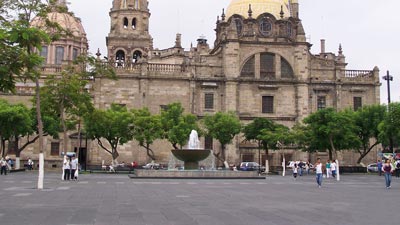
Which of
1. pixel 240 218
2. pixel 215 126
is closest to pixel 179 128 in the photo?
pixel 215 126

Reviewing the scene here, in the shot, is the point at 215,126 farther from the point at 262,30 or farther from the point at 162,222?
the point at 162,222

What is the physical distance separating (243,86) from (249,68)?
2.27m

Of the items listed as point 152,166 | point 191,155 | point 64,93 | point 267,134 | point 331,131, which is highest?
point 64,93

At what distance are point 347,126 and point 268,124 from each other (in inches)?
297

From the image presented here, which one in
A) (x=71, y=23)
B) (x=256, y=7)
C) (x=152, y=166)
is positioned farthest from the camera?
(x=71, y=23)

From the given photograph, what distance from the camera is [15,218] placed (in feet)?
39.0

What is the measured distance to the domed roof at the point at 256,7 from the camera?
63.7 metres

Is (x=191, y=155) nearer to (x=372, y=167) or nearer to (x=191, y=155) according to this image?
(x=191, y=155)

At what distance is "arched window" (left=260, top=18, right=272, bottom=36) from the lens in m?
61.5

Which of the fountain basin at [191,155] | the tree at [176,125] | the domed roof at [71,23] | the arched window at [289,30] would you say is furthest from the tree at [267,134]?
the domed roof at [71,23]

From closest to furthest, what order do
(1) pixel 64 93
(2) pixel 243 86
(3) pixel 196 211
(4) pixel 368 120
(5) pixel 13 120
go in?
(3) pixel 196 211
(1) pixel 64 93
(5) pixel 13 120
(4) pixel 368 120
(2) pixel 243 86

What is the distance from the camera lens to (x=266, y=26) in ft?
203

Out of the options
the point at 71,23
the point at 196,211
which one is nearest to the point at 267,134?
the point at 196,211

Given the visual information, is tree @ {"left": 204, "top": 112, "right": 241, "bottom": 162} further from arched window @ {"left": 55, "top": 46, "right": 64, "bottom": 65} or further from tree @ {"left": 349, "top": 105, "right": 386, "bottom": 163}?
arched window @ {"left": 55, "top": 46, "right": 64, "bottom": 65}
